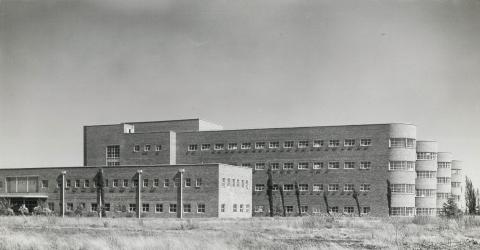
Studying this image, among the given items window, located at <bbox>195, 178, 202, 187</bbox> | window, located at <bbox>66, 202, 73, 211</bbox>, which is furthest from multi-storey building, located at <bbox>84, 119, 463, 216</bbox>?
window, located at <bbox>195, 178, 202, 187</bbox>

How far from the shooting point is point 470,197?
103m

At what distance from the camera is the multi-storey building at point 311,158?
77312 mm

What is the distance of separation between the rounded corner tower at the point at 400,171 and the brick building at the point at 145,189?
17651 millimetres

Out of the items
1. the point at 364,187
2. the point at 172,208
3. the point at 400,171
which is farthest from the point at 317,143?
the point at 172,208

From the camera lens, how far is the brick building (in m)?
69.8

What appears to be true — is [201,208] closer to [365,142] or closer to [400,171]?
[365,142]

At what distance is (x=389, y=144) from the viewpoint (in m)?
77.2

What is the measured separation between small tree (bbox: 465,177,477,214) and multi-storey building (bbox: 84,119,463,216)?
66.2 ft

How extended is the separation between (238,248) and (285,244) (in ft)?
9.86

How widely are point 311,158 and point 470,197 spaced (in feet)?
121

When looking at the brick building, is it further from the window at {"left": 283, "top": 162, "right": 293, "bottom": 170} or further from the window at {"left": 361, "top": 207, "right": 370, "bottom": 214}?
the window at {"left": 361, "top": 207, "right": 370, "bottom": 214}

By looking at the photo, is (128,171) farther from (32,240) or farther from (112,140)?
(32,240)

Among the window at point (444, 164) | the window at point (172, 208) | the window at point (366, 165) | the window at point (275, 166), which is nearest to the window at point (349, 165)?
the window at point (366, 165)

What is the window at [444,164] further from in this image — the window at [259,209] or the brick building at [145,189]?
the brick building at [145,189]
